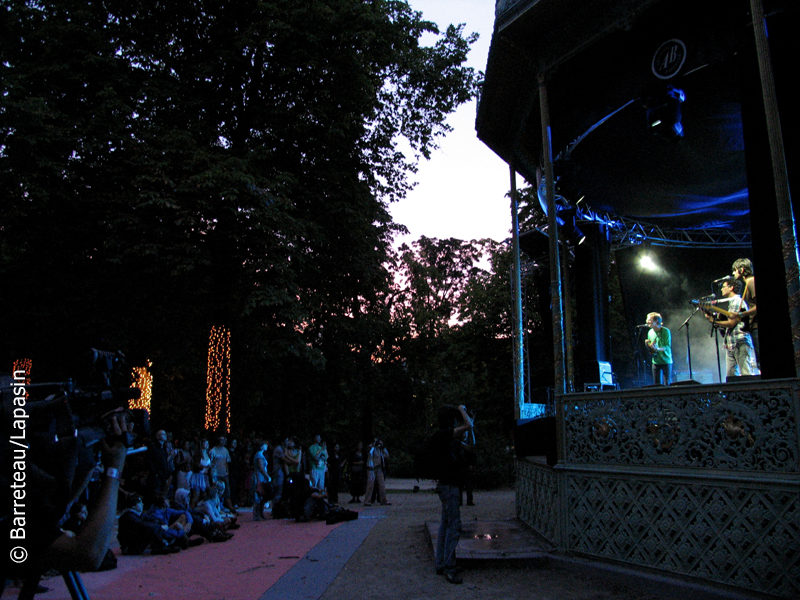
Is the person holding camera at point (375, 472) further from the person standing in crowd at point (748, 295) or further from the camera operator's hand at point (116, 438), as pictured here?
the camera operator's hand at point (116, 438)

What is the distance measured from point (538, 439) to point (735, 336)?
4280 mm

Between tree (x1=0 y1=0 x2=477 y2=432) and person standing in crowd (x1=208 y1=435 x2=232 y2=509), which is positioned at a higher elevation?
tree (x1=0 y1=0 x2=477 y2=432)

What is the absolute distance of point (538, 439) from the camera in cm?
890

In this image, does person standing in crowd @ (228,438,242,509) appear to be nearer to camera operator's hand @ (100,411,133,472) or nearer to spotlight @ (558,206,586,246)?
spotlight @ (558,206,586,246)

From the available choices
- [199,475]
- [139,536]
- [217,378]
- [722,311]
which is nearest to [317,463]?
[217,378]

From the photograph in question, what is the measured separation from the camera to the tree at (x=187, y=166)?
15750 millimetres

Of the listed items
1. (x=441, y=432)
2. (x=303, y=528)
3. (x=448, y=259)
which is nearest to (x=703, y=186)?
(x=441, y=432)

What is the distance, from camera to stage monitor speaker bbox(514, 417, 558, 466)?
831 cm

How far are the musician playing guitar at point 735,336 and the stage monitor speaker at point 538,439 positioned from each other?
4.01 meters

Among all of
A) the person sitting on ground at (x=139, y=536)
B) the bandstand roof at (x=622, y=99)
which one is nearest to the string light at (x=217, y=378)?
the person sitting on ground at (x=139, y=536)

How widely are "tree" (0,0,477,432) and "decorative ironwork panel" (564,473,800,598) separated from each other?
36.2 feet

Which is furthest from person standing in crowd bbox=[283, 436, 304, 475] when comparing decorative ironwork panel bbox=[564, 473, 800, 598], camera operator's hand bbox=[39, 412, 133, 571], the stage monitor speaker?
camera operator's hand bbox=[39, 412, 133, 571]

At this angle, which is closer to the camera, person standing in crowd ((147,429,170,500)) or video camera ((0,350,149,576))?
video camera ((0,350,149,576))

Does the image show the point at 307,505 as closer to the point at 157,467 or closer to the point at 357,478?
the point at 157,467
